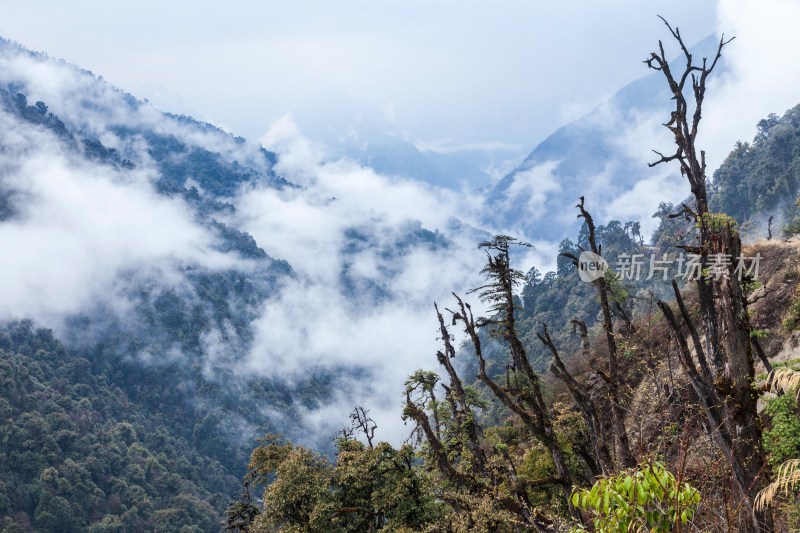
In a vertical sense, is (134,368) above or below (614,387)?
above

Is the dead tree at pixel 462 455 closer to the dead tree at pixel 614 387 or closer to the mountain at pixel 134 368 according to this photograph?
the dead tree at pixel 614 387

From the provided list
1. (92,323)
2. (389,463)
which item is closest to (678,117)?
(389,463)

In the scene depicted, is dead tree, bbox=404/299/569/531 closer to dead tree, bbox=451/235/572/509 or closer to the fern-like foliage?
dead tree, bbox=451/235/572/509

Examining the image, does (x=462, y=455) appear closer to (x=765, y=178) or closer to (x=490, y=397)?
(x=490, y=397)

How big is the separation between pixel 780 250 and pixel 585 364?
1196 cm

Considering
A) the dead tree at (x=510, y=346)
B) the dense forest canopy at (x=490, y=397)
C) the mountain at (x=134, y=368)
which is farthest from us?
the mountain at (x=134, y=368)

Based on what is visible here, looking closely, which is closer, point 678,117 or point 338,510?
point 678,117

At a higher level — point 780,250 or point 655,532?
point 780,250

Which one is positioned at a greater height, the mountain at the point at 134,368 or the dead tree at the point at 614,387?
the mountain at the point at 134,368

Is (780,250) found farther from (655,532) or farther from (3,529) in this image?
(3,529)

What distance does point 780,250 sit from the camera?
2519cm

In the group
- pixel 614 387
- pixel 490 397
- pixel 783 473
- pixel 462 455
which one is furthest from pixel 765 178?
pixel 783 473

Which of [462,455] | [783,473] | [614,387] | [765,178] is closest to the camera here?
[783,473]

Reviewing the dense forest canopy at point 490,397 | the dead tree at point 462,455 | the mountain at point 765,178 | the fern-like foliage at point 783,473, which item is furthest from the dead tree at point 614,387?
the mountain at point 765,178
